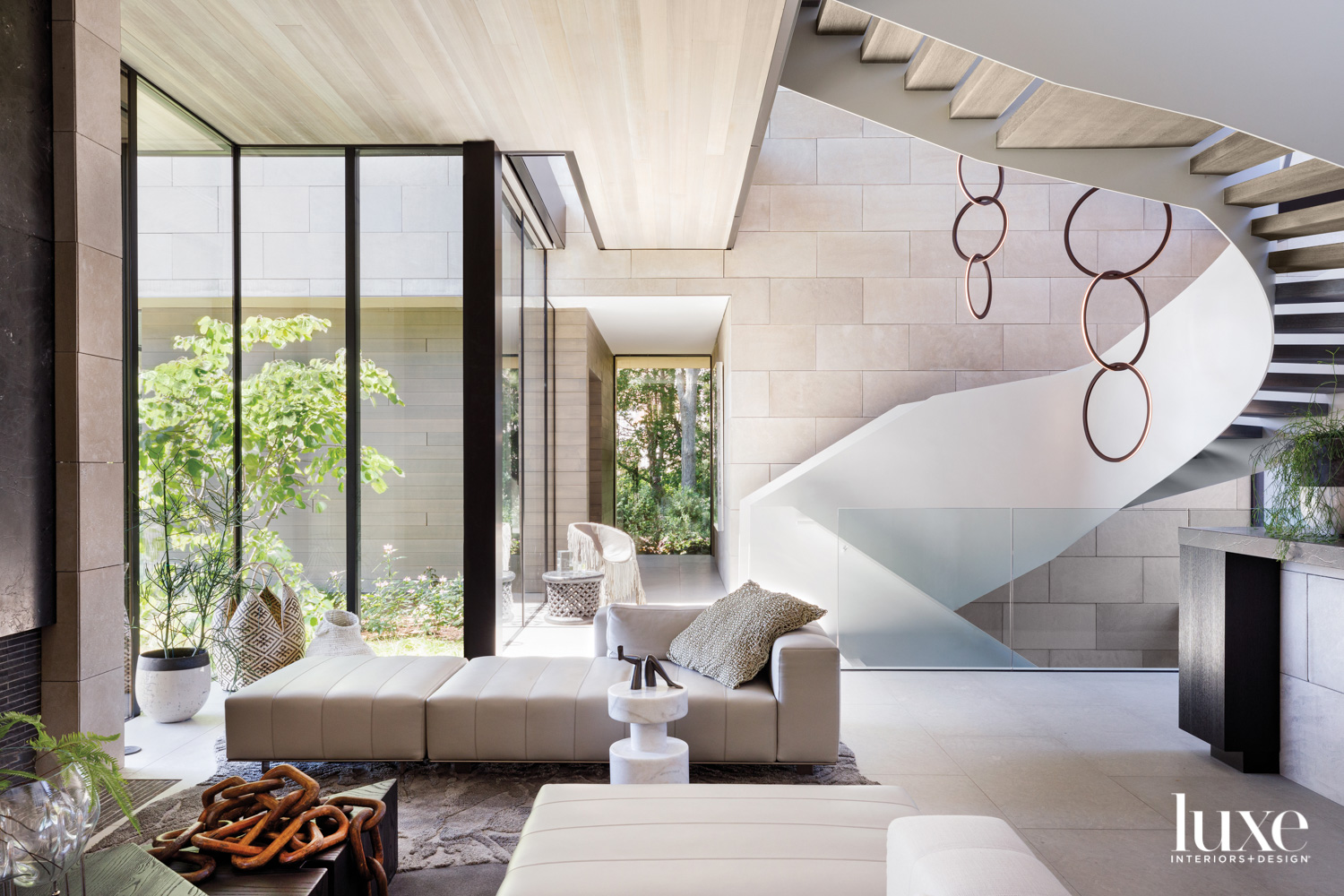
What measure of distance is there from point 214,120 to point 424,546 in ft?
7.88

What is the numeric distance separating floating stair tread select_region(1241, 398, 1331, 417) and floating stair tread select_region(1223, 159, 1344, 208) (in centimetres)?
208

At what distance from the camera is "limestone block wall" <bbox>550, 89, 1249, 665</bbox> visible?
648 cm

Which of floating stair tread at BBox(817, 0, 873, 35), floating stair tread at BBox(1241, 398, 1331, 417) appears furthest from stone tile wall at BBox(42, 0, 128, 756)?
floating stair tread at BBox(1241, 398, 1331, 417)

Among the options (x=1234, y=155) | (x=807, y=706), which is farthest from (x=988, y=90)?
(x=807, y=706)

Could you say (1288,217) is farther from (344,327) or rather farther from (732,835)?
(344,327)

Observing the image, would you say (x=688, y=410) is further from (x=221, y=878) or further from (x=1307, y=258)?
(x=221, y=878)

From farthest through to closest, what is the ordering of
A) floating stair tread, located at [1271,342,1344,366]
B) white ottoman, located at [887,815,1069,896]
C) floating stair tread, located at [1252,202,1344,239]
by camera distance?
1. floating stair tread, located at [1271,342,1344,366]
2. floating stair tread, located at [1252,202,1344,239]
3. white ottoman, located at [887,815,1069,896]

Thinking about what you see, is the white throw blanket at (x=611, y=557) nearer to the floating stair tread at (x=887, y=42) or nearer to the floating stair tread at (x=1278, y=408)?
the floating stair tread at (x=887, y=42)

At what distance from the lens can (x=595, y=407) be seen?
28.6 feet

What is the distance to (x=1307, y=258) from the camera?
415cm

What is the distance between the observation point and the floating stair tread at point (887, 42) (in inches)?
139

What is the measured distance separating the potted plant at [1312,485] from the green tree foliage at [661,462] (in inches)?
324

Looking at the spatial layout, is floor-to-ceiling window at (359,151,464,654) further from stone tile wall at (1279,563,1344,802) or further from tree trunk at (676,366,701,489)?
tree trunk at (676,366,701,489)

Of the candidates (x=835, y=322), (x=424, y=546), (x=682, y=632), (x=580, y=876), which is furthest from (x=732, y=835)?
(x=835, y=322)
